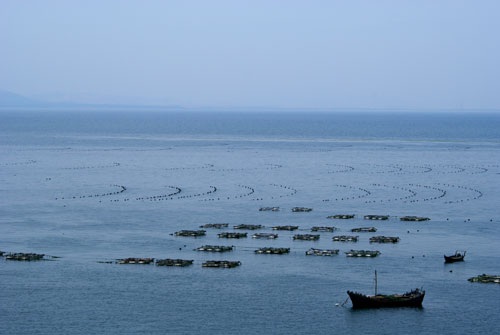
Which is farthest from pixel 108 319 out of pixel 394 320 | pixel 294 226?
pixel 294 226

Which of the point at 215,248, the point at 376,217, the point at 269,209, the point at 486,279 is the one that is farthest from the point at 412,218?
the point at 486,279

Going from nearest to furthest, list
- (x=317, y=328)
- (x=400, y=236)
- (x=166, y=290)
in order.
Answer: (x=317, y=328) < (x=166, y=290) < (x=400, y=236)

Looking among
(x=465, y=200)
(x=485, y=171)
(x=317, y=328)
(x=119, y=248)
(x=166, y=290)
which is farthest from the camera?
(x=485, y=171)

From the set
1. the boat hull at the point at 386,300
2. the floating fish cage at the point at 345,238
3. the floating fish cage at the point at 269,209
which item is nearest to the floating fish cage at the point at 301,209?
the floating fish cage at the point at 269,209

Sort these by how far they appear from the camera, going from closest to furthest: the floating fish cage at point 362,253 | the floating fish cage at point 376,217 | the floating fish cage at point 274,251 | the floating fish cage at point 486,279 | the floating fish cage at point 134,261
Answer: the floating fish cage at point 486,279, the floating fish cage at point 134,261, the floating fish cage at point 362,253, the floating fish cage at point 274,251, the floating fish cage at point 376,217

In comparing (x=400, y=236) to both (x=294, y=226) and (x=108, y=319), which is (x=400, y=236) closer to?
(x=294, y=226)

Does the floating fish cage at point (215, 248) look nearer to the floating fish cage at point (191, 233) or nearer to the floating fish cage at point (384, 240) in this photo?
the floating fish cage at point (191, 233)

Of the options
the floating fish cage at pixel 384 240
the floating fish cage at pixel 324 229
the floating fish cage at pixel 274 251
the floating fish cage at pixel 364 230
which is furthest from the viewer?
the floating fish cage at pixel 324 229
